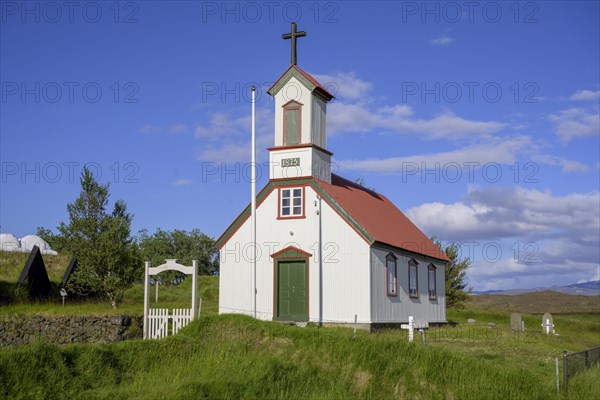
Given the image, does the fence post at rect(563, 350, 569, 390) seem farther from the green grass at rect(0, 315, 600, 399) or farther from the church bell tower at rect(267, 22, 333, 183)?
the church bell tower at rect(267, 22, 333, 183)

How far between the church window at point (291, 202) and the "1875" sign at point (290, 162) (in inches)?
43.4

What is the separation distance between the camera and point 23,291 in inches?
1052

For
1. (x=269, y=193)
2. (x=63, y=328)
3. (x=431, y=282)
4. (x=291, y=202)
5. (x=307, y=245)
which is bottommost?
(x=63, y=328)

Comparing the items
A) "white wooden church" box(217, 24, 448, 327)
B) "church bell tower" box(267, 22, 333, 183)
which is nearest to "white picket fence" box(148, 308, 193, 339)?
"white wooden church" box(217, 24, 448, 327)

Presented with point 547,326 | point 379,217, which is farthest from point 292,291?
point 547,326

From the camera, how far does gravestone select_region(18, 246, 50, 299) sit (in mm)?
27703

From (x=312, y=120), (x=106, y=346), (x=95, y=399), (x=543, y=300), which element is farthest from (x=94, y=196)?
(x=543, y=300)

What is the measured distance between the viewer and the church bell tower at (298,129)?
2956 cm

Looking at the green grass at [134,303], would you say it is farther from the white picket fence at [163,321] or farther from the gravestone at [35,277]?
the white picket fence at [163,321]

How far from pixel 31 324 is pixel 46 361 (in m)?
7.88

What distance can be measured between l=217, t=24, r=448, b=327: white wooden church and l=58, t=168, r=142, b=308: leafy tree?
5.71 m

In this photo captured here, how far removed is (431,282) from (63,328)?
21073mm

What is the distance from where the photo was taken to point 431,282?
1435 inches

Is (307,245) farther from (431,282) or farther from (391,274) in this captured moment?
(431,282)
